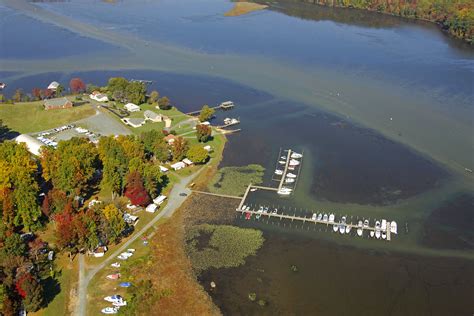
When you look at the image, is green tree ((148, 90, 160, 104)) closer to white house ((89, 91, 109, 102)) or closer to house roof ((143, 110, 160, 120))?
house roof ((143, 110, 160, 120))

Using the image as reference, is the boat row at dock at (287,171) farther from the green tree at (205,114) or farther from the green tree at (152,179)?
the green tree at (152,179)

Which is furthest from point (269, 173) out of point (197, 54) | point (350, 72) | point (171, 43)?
point (171, 43)

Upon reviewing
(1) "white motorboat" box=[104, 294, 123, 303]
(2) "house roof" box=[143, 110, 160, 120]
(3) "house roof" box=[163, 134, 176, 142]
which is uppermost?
(2) "house roof" box=[143, 110, 160, 120]

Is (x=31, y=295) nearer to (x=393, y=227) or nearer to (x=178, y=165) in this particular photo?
(x=178, y=165)

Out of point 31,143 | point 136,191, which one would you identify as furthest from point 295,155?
point 31,143

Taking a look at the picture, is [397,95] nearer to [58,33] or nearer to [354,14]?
[354,14]

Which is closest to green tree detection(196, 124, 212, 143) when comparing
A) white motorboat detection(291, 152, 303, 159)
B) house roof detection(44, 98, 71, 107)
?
white motorboat detection(291, 152, 303, 159)
